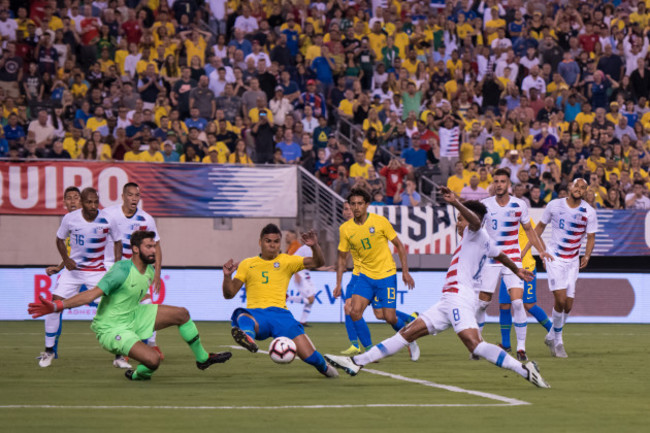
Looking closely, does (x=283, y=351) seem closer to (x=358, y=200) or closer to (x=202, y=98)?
(x=358, y=200)

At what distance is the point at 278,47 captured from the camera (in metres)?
27.3

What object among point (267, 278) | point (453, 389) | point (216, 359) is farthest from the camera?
point (267, 278)

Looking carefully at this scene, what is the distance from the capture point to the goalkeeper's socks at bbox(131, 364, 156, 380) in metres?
11.3

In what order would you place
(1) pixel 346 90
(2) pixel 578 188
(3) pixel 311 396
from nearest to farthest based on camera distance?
(3) pixel 311 396
(2) pixel 578 188
(1) pixel 346 90

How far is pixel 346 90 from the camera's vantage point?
27.3 meters

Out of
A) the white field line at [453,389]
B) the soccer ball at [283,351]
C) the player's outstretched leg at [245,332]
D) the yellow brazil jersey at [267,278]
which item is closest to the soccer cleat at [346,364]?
the soccer ball at [283,351]

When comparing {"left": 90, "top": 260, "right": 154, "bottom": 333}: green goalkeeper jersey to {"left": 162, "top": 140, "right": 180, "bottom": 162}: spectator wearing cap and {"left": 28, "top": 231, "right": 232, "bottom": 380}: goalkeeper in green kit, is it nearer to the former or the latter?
{"left": 28, "top": 231, "right": 232, "bottom": 380}: goalkeeper in green kit

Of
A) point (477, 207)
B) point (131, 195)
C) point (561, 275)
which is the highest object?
point (477, 207)

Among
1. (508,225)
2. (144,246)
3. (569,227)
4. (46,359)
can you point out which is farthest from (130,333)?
(569,227)

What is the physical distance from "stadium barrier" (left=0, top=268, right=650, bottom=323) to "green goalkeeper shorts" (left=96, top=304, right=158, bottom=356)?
32.4 ft

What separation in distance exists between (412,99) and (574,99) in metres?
4.68

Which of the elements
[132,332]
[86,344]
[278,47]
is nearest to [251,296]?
[132,332]

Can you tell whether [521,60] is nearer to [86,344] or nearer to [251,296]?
[86,344]

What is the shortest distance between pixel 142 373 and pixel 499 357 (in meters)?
3.71
